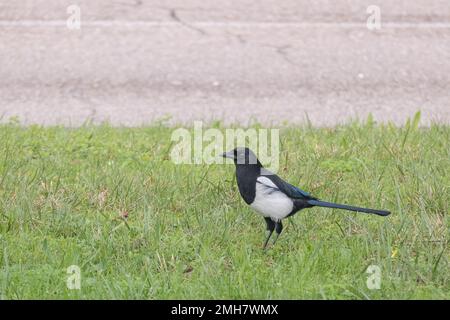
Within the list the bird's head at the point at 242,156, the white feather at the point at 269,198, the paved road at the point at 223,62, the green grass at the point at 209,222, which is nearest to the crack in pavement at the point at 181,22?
the paved road at the point at 223,62

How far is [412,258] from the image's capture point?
4430mm

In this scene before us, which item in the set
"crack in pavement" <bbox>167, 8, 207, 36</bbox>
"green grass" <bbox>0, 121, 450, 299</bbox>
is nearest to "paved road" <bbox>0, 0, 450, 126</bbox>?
"crack in pavement" <bbox>167, 8, 207, 36</bbox>

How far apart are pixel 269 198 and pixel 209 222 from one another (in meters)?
0.61

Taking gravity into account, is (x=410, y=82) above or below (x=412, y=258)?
above

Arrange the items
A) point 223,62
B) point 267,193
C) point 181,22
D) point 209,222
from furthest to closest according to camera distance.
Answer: point 181,22 → point 223,62 → point 209,222 → point 267,193

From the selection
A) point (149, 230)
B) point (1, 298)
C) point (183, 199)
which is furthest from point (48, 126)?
point (1, 298)

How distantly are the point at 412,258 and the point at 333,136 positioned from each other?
7.45 ft

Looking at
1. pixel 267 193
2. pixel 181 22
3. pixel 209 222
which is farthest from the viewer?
pixel 181 22

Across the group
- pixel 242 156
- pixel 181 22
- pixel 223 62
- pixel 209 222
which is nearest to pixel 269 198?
pixel 242 156

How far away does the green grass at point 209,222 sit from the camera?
4070 millimetres

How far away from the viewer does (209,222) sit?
4.82 meters

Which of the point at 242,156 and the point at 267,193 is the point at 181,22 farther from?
the point at 267,193

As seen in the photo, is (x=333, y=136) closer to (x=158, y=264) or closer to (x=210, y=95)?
(x=210, y=95)

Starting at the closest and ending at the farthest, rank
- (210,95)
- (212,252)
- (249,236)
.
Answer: (212,252)
(249,236)
(210,95)
